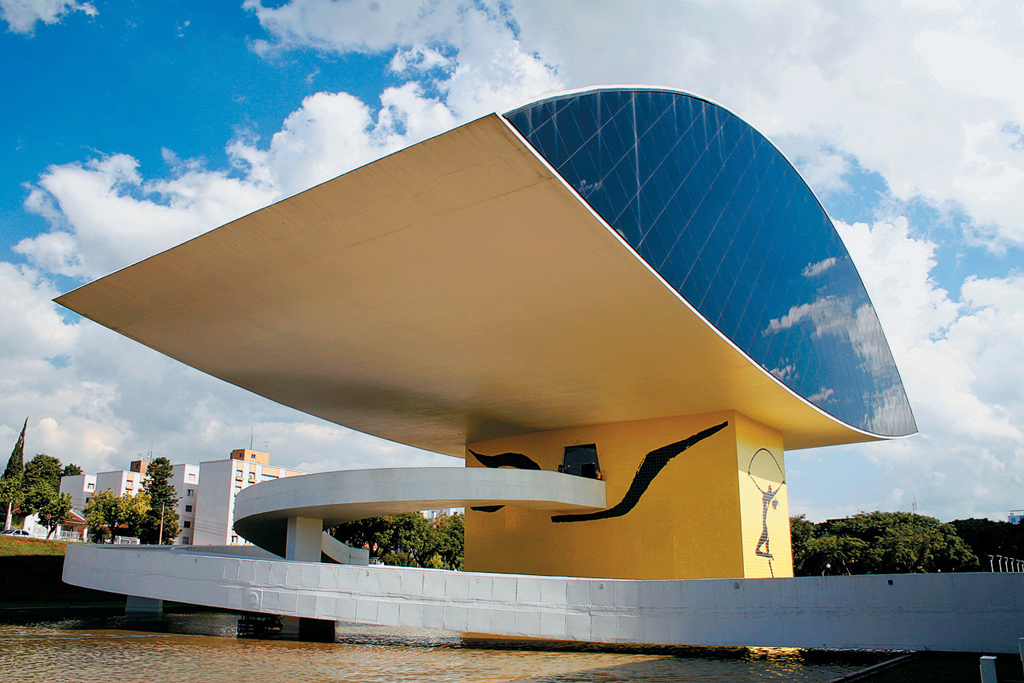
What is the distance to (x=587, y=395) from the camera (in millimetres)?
20766

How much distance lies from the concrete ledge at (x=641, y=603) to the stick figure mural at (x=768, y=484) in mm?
8830

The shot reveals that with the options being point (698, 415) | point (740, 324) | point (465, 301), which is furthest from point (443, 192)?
point (698, 415)

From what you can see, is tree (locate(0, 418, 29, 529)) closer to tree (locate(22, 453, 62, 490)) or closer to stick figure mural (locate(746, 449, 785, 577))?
tree (locate(22, 453, 62, 490))

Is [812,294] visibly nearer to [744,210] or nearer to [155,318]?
[744,210]

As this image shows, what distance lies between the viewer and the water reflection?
9.40 meters

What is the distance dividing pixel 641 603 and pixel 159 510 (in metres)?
48.8

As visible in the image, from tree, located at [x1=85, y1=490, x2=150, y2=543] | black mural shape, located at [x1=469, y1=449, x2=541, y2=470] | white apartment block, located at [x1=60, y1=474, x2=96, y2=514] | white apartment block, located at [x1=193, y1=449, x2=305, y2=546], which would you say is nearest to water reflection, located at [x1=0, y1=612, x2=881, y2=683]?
black mural shape, located at [x1=469, y1=449, x2=541, y2=470]

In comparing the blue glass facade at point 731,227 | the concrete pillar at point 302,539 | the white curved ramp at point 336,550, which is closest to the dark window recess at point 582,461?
the blue glass facade at point 731,227

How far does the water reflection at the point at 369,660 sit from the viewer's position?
9398 millimetres

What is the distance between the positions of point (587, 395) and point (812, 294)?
23.6 feet

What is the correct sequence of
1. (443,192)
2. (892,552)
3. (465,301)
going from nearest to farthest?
(443,192)
(465,301)
(892,552)

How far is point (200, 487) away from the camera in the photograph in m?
71.1

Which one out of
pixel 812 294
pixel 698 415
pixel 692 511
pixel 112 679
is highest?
pixel 812 294

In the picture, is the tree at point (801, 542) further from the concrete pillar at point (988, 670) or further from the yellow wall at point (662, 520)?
the concrete pillar at point (988, 670)
